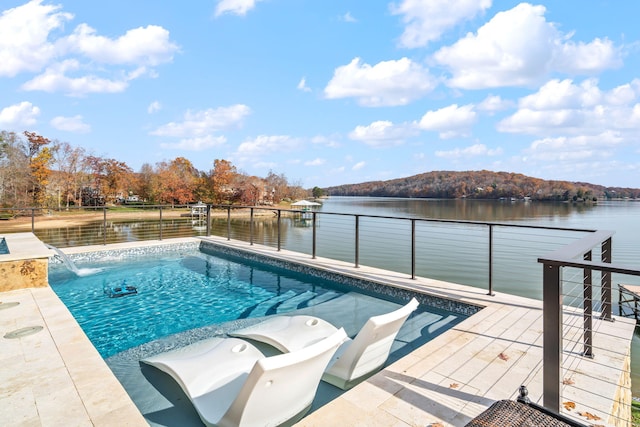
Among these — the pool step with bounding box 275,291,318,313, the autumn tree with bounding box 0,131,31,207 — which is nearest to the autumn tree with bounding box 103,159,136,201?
the autumn tree with bounding box 0,131,31,207

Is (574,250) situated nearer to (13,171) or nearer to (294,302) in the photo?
(294,302)

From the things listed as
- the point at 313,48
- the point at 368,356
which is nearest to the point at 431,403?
the point at 368,356

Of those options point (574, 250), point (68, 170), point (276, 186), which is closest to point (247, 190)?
point (276, 186)

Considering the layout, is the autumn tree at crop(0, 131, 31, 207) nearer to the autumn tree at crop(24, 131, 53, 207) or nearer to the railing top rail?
the autumn tree at crop(24, 131, 53, 207)

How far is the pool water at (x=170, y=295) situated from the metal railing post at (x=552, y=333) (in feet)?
10.4

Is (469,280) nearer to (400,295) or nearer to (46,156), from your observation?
(400,295)

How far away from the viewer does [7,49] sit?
35.1 ft

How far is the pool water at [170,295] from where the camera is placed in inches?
151

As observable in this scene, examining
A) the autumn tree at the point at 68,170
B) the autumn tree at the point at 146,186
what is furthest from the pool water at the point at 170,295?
the autumn tree at the point at 146,186

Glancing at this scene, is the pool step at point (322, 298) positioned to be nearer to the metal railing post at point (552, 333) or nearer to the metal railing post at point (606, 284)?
the metal railing post at point (606, 284)

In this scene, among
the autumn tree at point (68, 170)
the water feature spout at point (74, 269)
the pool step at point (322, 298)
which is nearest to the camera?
the pool step at point (322, 298)

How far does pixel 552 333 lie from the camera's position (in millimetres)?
1551

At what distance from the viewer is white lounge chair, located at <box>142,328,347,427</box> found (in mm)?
1639

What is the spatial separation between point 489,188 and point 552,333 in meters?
44.8
